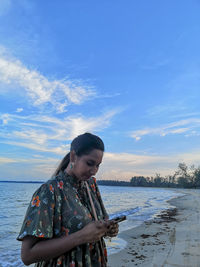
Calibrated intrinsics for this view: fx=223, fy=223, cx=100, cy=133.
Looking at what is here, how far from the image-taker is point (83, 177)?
1686 millimetres

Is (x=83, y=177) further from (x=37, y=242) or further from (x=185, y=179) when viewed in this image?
(x=185, y=179)

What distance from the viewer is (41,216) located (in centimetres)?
140

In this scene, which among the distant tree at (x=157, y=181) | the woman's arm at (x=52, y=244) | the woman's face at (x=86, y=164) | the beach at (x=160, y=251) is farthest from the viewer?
the distant tree at (x=157, y=181)

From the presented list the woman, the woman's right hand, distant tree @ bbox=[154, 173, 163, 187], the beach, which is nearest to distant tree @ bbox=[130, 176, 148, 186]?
distant tree @ bbox=[154, 173, 163, 187]

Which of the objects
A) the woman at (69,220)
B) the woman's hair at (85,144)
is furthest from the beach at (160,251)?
the woman's hair at (85,144)

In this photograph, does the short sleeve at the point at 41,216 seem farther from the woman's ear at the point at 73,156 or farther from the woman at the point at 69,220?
the woman's ear at the point at 73,156

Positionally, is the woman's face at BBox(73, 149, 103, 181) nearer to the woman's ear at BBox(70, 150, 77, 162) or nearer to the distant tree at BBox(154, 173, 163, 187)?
the woman's ear at BBox(70, 150, 77, 162)

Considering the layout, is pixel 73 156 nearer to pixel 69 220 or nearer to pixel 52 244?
pixel 69 220

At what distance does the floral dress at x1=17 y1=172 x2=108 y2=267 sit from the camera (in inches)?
54.7

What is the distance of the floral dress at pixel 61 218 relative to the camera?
4.56ft

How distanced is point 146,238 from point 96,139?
23.8 ft

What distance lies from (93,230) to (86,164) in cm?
46

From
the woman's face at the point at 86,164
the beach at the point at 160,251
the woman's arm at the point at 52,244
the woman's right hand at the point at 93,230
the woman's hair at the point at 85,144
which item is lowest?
the beach at the point at 160,251

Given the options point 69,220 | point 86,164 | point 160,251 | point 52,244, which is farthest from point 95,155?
point 160,251
